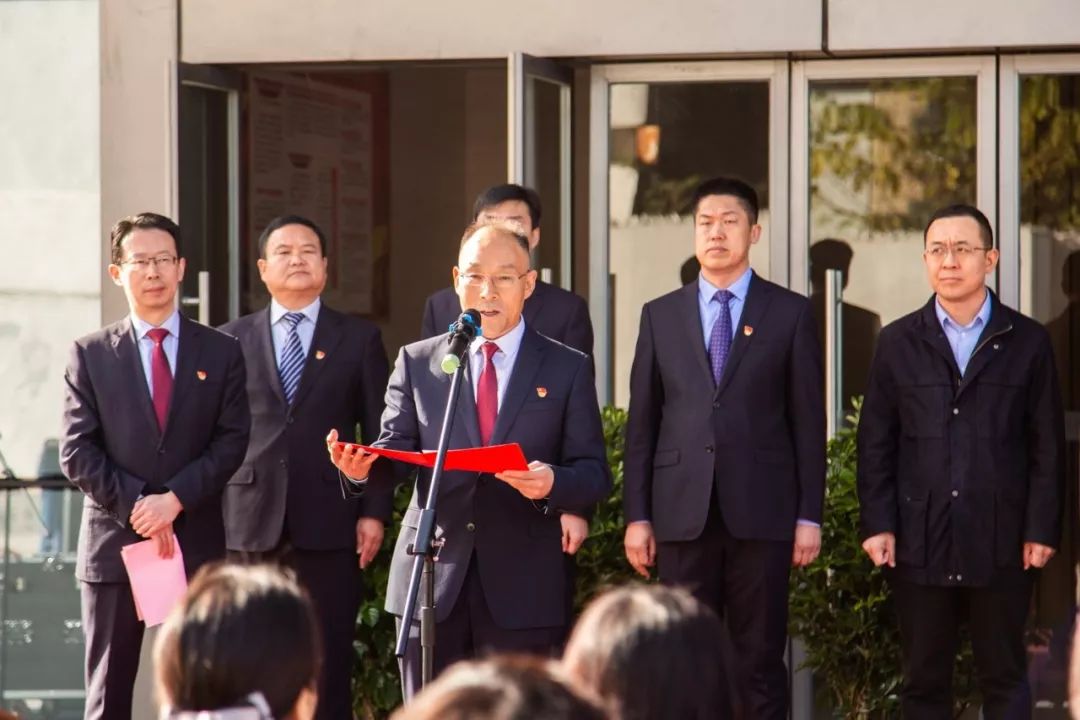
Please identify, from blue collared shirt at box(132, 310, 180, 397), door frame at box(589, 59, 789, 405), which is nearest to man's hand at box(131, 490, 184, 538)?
blue collared shirt at box(132, 310, 180, 397)

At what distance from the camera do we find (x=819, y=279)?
732cm

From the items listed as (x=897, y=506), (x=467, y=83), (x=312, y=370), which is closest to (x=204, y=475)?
(x=312, y=370)

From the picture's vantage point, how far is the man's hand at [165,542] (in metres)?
5.56

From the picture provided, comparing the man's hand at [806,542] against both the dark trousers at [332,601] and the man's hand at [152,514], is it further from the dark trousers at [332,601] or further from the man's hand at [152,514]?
the man's hand at [152,514]

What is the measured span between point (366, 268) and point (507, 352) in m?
4.09

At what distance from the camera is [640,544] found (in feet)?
19.3

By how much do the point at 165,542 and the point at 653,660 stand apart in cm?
337

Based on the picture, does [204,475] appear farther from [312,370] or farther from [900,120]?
[900,120]

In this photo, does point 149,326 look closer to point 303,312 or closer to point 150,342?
point 150,342

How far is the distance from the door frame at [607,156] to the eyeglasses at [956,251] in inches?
55.6

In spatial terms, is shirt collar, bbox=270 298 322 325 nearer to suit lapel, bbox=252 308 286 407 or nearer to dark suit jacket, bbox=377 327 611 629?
Result: suit lapel, bbox=252 308 286 407

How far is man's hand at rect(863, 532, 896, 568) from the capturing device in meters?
5.79

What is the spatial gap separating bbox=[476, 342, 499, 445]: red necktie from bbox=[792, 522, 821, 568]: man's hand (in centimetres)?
130

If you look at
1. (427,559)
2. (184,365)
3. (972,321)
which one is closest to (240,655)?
(427,559)
